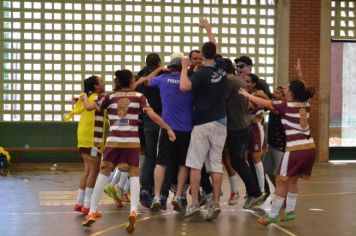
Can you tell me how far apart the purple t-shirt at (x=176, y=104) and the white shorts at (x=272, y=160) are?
1501mm

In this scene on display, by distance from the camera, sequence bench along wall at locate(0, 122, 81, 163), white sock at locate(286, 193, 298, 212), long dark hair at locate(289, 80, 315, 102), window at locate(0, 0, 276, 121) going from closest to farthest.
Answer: long dark hair at locate(289, 80, 315, 102)
white sock at locate(286, 193, 298, 212)
bench along wall at locate(0, 122, 81, 163)
window at locate(0, 0, 276, 121)

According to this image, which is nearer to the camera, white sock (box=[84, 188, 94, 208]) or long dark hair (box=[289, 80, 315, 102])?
long dark hair (box=[289, 80, 315, 102])

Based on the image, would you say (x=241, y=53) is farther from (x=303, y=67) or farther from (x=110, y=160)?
(x=110, y=160)

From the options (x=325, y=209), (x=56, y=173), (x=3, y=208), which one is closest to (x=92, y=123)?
(x=3, y=208)

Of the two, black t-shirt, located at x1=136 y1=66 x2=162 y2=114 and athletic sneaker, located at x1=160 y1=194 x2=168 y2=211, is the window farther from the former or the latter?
athletic sneaker, located at x1=160 y1=194 x2=168 y2=211

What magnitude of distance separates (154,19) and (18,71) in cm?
335

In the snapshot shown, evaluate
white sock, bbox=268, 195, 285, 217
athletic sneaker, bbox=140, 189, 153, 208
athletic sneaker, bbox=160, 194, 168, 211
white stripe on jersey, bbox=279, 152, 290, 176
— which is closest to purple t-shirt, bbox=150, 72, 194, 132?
athletic sneaker, bbox=160, 194, 168, 211

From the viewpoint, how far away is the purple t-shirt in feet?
26.8

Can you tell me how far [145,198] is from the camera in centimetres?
879

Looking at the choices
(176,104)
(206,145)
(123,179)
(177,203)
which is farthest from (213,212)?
(123,179)

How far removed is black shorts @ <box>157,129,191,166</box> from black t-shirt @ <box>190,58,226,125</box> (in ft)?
1.05

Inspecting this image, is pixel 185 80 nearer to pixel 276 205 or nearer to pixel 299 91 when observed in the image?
pixel 299 91

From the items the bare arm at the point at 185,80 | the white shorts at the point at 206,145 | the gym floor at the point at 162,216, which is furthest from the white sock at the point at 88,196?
the bare arm at the point at 185,80

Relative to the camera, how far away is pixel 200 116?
26.3ft
